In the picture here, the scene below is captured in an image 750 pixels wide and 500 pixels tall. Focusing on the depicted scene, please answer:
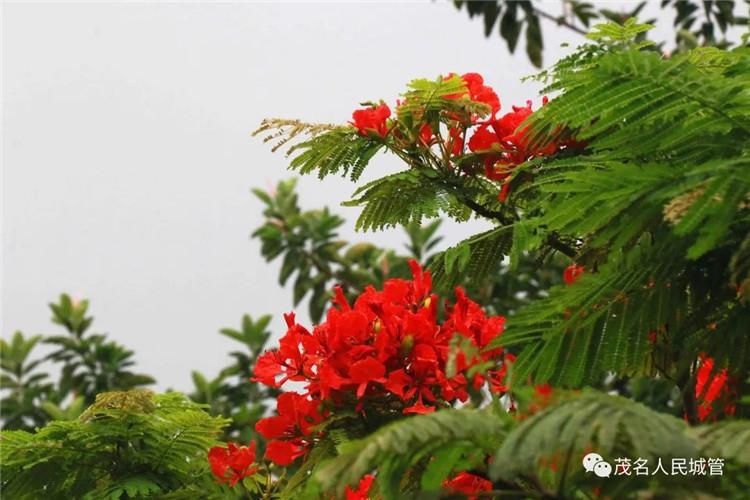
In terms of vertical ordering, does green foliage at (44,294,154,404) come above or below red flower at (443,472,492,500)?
above

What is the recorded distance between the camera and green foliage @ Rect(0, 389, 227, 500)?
3.30m

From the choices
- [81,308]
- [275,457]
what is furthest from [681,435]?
[81,308]

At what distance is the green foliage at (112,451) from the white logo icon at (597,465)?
1483mm

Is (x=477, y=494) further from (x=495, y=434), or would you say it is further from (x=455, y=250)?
(x=455, y=250)

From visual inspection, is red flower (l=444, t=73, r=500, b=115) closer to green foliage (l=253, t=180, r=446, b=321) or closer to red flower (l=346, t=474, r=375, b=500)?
red flower (l=346, t=474, r=375, b=500)

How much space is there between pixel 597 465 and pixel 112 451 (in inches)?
68.0

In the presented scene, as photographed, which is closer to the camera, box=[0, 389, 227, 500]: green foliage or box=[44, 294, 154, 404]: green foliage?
box=[0, 389, 227, 500]: green foliage

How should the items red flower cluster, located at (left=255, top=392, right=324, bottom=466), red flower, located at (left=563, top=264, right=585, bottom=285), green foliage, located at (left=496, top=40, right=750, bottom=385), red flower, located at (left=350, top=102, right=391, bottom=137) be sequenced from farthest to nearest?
1. red flower, located at (left=350, top=102, right=391, bottom=137)
2. red flower, located at (left=563, top=264, right=585, bottom=285)
3. red flower cluster, located at (left=255, top=392, right=324, bottom=466)
4. green foliage, located at (left=496, top=40, right=750, bottom=385)

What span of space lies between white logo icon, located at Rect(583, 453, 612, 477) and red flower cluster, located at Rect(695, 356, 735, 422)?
689 millimetres

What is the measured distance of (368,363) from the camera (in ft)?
9.11

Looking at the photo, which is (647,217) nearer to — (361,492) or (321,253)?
(361,492)

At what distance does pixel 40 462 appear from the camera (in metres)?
3.32

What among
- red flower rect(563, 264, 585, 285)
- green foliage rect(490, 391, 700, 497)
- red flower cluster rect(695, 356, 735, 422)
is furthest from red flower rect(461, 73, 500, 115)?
green foliage rect(490, 391, 700, 497)

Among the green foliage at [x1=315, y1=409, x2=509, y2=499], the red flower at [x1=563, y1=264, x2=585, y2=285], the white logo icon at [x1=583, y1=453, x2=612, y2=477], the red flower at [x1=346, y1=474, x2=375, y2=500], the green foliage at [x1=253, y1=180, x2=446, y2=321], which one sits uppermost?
the green foliage at [x1=253, y1=180, x2=446, y2=321]
